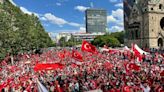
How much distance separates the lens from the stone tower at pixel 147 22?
84.1 meters

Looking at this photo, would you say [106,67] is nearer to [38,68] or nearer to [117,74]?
[117,74]

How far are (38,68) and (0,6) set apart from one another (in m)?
28.5

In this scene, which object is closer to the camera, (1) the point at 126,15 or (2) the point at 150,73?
(2) the point at 150,73

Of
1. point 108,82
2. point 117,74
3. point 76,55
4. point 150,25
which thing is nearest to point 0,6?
point 76,55

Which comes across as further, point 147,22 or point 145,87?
point 147,22

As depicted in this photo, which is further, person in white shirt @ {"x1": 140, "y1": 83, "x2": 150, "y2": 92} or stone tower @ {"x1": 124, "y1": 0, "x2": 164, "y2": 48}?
stone tower @ {"x1": 124, "y1": 0, "x2": 164, "y2": 48}

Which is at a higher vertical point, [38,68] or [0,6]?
[0,6]

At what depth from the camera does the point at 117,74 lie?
2978cm

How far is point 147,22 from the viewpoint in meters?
84.4

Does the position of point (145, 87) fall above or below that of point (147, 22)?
below

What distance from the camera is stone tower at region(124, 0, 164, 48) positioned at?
276 feet

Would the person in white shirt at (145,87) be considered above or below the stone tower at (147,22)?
below

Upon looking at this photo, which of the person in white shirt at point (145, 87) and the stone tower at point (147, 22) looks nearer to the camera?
the person in white shirt at point (145, 87)

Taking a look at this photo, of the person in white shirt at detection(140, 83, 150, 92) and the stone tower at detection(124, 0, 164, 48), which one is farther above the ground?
the stone tower at detection(124, 0, 164, 48)
